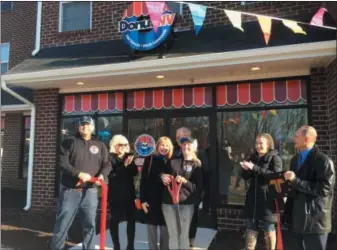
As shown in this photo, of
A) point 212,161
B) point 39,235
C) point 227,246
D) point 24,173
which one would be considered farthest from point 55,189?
point 24,173

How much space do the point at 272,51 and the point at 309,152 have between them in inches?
85.8

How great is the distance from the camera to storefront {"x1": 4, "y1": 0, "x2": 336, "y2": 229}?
5578 mm

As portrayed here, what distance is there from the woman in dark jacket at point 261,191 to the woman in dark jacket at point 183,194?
0.59 m

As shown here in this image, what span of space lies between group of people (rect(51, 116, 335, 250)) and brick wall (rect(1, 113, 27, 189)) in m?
8.16

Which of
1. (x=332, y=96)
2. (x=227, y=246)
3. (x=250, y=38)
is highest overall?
(x=250, y=38)

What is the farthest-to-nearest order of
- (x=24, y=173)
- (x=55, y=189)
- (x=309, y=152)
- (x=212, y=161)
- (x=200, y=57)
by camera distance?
(x=24, y=173) < (x=55, y=189) < (x=212, y=161) < (x=200, y=57) < (x=309, y=152)

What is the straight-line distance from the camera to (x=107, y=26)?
7.57 metres

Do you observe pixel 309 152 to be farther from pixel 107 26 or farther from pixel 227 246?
pixel 107 26

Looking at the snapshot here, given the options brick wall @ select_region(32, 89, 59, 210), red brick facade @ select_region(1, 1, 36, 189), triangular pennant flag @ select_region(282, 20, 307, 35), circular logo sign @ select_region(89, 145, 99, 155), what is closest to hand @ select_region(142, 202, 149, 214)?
circular logo sign @ select_region(89, 145, 99, 155)

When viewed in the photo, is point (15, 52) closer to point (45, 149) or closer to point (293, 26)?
point (45, 149)

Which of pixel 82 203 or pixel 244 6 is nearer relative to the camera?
pixel 82 203

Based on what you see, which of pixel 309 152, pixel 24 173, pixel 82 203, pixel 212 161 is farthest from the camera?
pixel 24 173

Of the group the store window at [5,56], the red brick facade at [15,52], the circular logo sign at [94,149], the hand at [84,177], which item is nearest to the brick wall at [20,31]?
the red brick facade at [15,52]

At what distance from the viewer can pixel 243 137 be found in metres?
6.27
